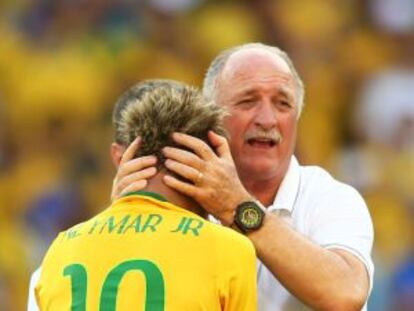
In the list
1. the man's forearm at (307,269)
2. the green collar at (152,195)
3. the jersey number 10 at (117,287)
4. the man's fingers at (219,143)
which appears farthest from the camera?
the man's forearm at (307,269)

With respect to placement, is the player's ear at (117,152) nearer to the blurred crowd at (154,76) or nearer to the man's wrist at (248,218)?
the man's wrist at (248,218)

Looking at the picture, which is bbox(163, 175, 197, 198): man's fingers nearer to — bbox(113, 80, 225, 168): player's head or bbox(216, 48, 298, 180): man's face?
bbox(113, 80, 225, 168): player's head

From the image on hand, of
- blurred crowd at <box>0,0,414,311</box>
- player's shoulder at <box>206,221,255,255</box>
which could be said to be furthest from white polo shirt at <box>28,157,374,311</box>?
blurred crowd at <box>0,0,414,311</box>

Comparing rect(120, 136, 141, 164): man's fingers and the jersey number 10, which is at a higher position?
rect(120, 136, 141, 164): man's fingers

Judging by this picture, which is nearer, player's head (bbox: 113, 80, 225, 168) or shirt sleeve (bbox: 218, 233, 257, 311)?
shirt sleeve (bbox: 218, 233, 257, 311)

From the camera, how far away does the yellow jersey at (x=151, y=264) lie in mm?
3242

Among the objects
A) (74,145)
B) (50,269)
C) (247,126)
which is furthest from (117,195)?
(74,145)

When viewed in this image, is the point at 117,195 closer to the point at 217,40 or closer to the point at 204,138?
the point at 204,138

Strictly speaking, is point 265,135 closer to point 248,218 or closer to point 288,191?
point 288,191

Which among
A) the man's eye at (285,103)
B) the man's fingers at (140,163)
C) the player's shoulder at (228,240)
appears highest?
the man's eye at (285,103)

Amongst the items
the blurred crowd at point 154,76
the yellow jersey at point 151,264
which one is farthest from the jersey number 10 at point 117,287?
the blurred crowd at point 154,76

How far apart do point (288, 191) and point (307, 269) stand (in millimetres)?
631

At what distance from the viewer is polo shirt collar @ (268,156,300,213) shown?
4.18m

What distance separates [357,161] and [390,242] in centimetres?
78
